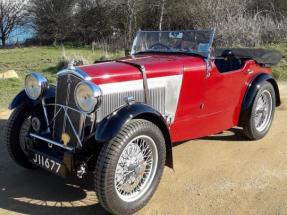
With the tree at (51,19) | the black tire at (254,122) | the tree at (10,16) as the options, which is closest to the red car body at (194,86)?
the black tire at (254,122)

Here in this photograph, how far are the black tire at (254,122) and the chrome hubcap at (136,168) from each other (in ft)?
6.16

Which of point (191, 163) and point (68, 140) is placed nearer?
point (68, 140)

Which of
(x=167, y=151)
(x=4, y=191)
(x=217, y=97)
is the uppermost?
(x=217, y=97)

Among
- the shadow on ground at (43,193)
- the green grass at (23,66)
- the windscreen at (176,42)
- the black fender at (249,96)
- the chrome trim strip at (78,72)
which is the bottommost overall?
the shadow on ground at (43,193)

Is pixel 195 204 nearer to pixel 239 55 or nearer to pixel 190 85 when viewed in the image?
pixel 190 85

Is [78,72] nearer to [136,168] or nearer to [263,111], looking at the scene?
[136,168]

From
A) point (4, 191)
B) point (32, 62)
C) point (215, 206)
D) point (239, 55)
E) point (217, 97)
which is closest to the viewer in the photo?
point (215, 206)

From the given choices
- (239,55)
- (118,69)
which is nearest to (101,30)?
(239,55)

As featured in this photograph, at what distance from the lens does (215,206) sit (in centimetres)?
388

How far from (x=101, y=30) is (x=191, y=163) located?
51.0 ft

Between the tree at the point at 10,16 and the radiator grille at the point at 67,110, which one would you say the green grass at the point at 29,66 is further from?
the tree at the point at 10,16

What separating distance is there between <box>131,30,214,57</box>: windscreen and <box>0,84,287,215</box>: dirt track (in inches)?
46.4

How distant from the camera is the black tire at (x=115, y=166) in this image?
136 inches

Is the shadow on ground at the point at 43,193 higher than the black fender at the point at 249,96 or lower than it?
lower
